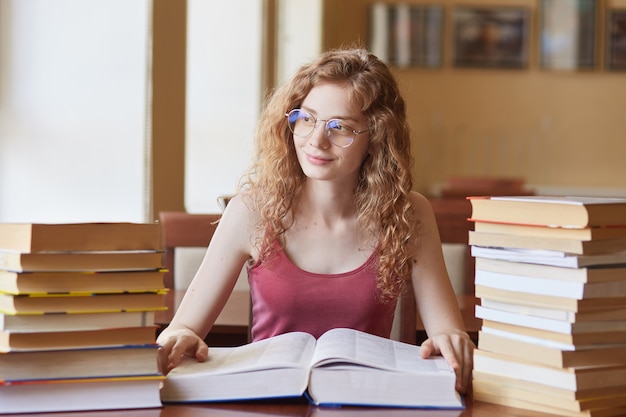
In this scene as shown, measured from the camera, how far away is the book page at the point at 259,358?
1680 mm

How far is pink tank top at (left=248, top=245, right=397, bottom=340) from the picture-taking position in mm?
2393

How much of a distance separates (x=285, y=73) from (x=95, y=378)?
632cm

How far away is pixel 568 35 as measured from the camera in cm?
955

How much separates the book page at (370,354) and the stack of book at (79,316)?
0.30 meters

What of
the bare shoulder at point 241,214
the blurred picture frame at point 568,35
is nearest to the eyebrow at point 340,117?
the bare shoulder at point 241,214

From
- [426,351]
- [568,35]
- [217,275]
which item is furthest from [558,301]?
[568,35]

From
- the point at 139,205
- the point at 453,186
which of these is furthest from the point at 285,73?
the point at 139,205

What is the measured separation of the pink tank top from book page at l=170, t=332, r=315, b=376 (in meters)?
0.49

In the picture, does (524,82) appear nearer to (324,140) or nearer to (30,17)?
(30,17)

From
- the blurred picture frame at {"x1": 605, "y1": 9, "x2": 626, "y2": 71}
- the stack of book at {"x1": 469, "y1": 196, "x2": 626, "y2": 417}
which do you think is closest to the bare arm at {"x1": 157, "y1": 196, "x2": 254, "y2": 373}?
the stack of book at {"x1": 469, "y1": 196, "x2": 626, "y2": 417}

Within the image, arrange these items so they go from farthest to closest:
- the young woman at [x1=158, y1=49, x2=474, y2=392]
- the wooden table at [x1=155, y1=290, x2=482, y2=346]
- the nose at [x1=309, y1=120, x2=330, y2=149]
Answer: the wooden table at [x1=155, y1=290, x2=482, y2=346] → the young woman at [x1=158, y1=49, x2=474, y2=392] → the nose at [x1=309, y1=120, x2=330, y2=149]

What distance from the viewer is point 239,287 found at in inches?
140

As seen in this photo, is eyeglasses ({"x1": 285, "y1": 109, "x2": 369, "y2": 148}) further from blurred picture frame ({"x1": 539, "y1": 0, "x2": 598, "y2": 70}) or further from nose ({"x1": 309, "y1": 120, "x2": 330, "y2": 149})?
blurred picture frame ({"x1": 539, "y1": 0, "x2": 598, "y2": 70})

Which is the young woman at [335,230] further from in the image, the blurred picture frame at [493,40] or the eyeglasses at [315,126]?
the blurred picture frame at [493,40]
